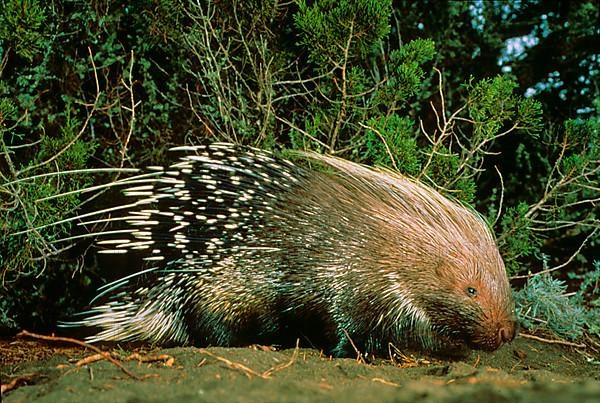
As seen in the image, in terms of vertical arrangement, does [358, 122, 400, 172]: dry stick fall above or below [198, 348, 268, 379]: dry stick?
above

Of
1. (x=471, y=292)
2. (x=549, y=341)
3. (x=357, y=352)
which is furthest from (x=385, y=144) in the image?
(x=549, y=341)

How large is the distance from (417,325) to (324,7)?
1.93 m

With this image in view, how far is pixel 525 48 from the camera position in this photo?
249 inches

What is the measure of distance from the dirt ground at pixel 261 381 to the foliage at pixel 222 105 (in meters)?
1.22

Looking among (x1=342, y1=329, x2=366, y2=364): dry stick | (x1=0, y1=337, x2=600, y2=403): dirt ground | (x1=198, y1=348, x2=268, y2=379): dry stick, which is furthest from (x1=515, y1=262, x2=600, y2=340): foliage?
(x1=198, y1=348, x2=268, y2=379): dry stick

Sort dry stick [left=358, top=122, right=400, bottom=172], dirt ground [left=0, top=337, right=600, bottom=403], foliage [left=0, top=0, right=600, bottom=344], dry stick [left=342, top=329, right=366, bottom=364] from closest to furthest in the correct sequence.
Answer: dirt ground [left=0, top=337, right=600, bottom=403] → dry stick [left=342, top=329, right=366, bottom=364] → dry stick [left=358, top=122, right=400, bottom=172] → foliage [left=0, top=0, right=600, bottom=344]

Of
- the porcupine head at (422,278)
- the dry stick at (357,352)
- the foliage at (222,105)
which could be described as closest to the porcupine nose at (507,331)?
the porcupine head at (422,278)

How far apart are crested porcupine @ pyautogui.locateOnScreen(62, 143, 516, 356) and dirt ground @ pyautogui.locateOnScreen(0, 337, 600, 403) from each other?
0.22 meters

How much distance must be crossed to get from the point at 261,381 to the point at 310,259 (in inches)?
52.5

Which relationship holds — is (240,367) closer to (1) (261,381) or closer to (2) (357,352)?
(1) (261,381)

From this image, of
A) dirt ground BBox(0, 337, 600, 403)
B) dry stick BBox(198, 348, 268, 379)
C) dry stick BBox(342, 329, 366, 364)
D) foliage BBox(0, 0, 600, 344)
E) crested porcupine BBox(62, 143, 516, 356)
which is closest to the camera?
dirt ground BBox(0, 337, 600, 403)

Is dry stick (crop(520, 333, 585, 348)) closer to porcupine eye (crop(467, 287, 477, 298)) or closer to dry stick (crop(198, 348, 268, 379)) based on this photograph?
porcupine eye (crop(467, 287, 477, 298))

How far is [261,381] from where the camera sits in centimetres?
225

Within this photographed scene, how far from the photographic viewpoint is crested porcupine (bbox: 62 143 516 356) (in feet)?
11.6
